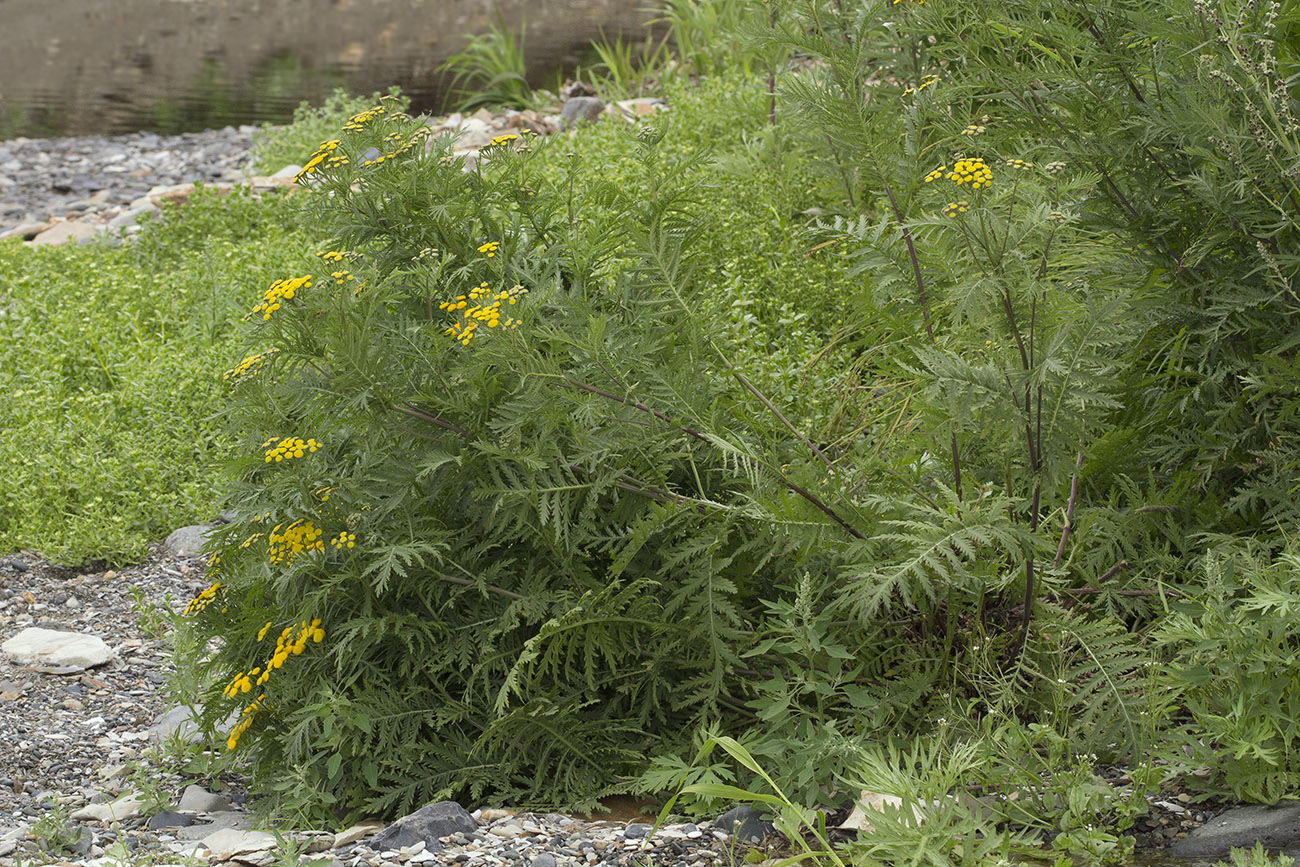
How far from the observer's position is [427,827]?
259cm

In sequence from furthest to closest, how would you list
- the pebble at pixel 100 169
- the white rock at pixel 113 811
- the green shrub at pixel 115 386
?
the pebble at pixel 100 169 → the green shrub at pixel 115 386 → the white rock at pixel 113 811

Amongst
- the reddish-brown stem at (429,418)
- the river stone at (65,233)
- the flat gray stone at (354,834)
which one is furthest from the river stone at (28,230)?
the flat gray stone at (354,834)

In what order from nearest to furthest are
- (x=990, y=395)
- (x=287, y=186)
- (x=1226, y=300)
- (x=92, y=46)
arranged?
(x=990, y=395) → (x=1226, y=300) → (x=287, y=186) → (x=92, y=46)

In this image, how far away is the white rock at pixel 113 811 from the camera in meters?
3.08

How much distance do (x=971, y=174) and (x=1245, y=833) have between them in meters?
1.41

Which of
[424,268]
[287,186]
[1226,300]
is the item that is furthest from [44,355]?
[1226,300]

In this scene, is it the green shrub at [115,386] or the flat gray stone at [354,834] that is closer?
the flat gray stone at [354,834]

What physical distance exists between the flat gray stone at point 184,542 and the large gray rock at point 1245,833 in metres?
3.71

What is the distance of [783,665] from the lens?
2994mm

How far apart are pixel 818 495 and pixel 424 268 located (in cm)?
108

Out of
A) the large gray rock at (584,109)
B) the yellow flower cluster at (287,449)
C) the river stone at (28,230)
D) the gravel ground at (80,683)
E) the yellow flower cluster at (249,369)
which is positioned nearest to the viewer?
the yellow flower cluster at (287,449)

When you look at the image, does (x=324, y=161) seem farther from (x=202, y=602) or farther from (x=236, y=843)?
(x=236, y=843)

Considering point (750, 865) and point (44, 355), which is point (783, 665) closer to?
point (750, 865)

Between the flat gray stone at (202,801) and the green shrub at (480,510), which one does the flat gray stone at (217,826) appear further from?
the green shrub at (480,510)
